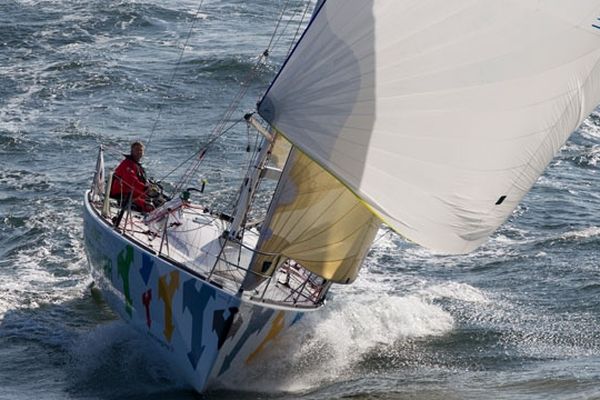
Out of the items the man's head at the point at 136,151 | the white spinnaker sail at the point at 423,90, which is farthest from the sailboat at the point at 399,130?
the man's head at the point at 136,151

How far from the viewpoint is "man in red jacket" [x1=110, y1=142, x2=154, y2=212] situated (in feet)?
53.6

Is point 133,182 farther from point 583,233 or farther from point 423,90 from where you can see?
point 583,233

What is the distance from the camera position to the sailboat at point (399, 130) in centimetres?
1141

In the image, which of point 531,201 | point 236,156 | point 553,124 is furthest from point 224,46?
point 553,124

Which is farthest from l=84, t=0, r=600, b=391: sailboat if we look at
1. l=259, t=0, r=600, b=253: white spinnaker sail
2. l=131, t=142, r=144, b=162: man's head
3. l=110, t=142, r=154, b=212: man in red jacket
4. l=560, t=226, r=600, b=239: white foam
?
l=560, t=226, r=600, b=239: white foam

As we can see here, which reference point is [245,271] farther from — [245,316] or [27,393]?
[27,393]

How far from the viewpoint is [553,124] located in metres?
12.3

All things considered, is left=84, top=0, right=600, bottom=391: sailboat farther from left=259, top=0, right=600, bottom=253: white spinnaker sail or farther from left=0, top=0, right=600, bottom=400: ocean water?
left=0, top=0, right=600, bottom=400: ocean water

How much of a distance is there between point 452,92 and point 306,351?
3.94 metres

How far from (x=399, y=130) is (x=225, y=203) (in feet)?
30.0

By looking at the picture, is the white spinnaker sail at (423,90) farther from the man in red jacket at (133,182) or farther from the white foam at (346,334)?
the man in red jacket at (133,182)

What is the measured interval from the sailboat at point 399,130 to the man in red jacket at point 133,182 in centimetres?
333

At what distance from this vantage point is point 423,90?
1148 centimetres

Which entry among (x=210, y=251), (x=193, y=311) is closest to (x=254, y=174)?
(x=210, y=251)
